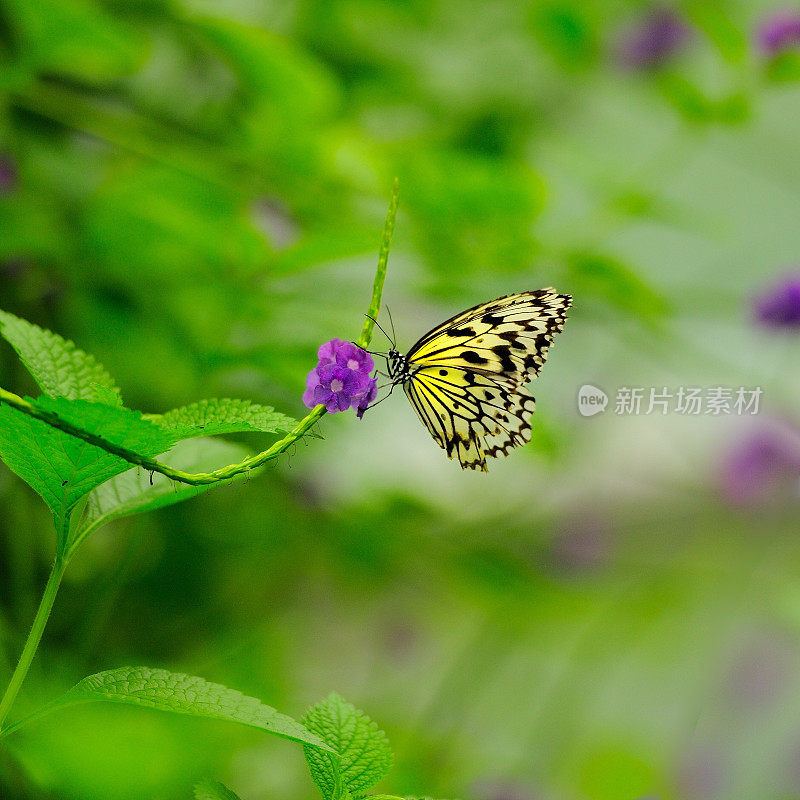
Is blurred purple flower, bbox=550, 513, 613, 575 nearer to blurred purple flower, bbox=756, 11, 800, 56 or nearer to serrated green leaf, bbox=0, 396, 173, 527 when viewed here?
blurred purple flower, bbox=756, 11, 800, 56

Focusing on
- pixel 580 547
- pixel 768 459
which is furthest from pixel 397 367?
pixel 580 547

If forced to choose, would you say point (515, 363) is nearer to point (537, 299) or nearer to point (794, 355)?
point (537, 299)

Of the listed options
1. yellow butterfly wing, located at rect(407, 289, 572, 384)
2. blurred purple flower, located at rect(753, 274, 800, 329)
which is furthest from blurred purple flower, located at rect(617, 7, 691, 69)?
yellow butterfly wing, located at rect(407, 289, 572, 384)

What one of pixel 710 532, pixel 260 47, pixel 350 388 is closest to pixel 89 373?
pixel 350 388

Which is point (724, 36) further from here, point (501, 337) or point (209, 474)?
point (209, 474)

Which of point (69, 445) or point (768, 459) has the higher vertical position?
point (768, 459)

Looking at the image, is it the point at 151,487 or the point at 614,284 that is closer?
the point at 151,487

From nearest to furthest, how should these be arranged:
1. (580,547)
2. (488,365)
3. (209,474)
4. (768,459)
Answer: (209,474)
(488,365)
(768,459)
(580,547)

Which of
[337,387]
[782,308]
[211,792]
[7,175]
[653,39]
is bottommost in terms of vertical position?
[211,792]
